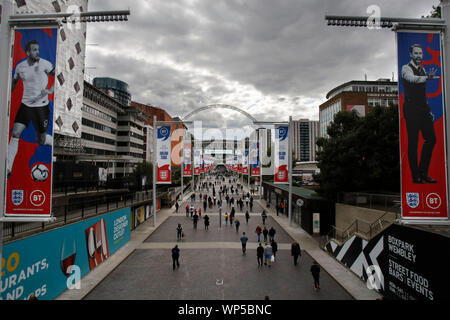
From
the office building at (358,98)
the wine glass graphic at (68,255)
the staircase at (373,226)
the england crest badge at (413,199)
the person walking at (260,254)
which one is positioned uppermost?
the office building at (358,98)

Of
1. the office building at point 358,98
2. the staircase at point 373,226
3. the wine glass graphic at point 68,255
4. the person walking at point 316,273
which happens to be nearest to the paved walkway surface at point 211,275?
the person walking at point 316,273

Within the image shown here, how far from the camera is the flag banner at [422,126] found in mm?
5590

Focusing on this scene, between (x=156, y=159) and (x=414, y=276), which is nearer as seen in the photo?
(x=414, y=276)

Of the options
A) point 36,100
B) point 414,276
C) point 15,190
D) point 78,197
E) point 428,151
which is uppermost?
point 36,100

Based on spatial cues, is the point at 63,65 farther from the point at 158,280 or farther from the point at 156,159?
the point at 158,280

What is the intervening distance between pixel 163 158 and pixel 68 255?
10.7m

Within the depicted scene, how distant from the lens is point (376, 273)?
9.86 m

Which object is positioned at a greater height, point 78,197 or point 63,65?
point 63,65

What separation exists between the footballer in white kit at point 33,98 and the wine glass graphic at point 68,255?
5439mm

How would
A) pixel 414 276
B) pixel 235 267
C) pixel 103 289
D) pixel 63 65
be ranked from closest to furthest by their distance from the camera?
1. pixel 414 276
2. pixel 103 289
3. pixel 235 267
4. pixel 63 65

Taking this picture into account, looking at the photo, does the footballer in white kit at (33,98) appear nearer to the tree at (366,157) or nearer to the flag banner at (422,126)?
the flag banner at (422,126)

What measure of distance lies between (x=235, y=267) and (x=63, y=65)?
2831 centimetres

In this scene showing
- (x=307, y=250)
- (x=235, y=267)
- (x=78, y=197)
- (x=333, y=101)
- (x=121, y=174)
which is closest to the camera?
(x=235, y=267)

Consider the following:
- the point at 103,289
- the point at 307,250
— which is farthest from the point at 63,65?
the point at 307,250
